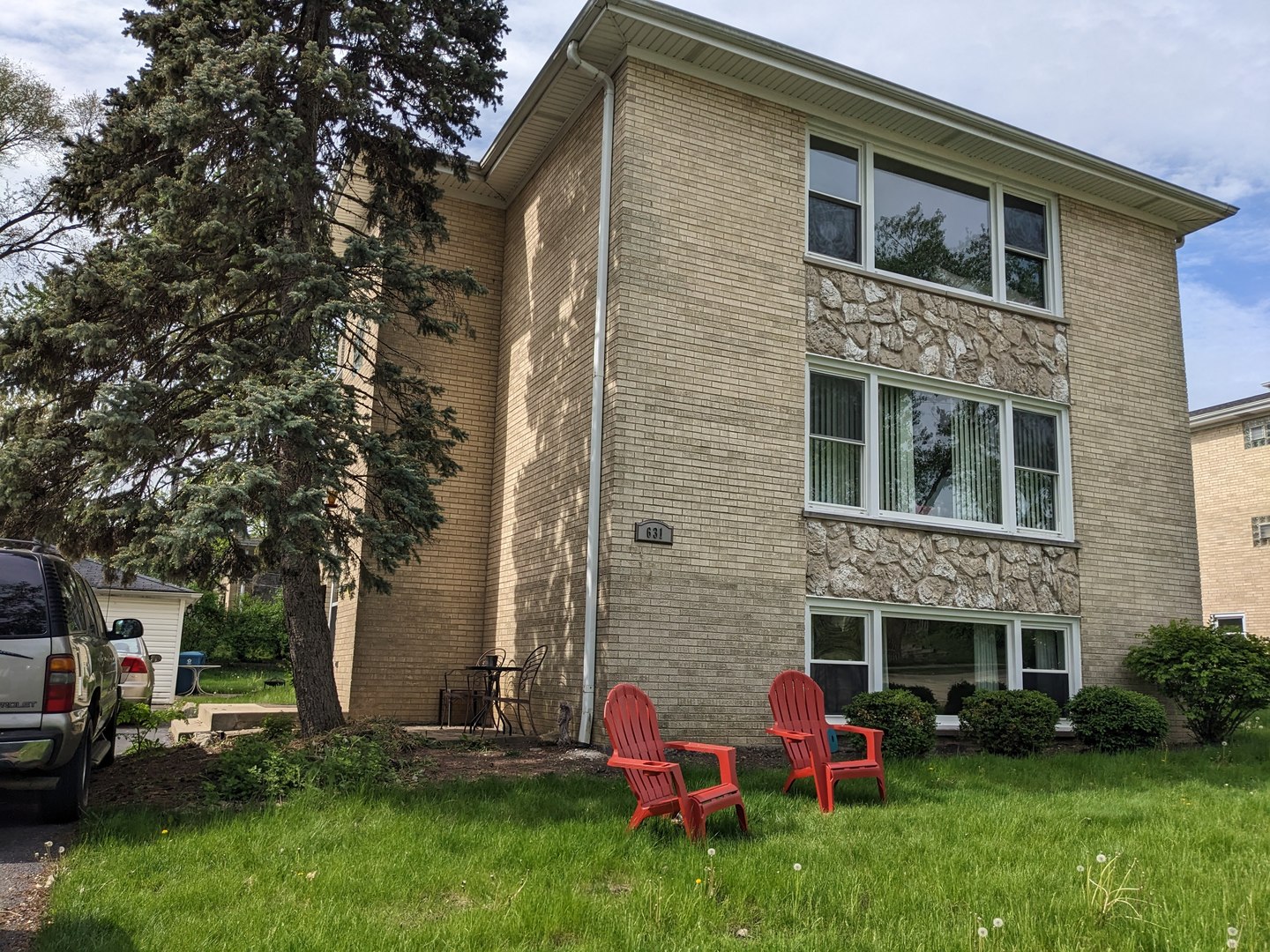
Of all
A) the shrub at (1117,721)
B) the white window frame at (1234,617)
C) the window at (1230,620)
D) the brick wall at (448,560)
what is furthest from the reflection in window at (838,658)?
the window at (1230,620)

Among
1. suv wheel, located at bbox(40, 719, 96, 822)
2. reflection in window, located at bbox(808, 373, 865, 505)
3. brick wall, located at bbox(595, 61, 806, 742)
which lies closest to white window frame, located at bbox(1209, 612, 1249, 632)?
reflection in window, located at bbox(808, 373, 865, 505)

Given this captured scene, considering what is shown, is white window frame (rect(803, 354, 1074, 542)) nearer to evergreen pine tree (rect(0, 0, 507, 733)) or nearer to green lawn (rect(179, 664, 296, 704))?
evergreen pine tree (rect(0, 0, 507, 733))

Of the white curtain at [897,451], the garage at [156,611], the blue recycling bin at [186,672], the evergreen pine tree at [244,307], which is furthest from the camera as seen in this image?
the blue recycling bin at [186,672]

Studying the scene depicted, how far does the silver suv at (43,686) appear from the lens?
6008 millimetres

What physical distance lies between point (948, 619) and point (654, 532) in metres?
4.21

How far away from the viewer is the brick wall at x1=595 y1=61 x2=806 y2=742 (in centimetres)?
1044

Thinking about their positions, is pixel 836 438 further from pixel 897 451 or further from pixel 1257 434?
pixel 1257 434

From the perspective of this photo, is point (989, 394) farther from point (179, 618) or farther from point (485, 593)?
point (179, 618)

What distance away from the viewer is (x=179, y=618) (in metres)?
25.3

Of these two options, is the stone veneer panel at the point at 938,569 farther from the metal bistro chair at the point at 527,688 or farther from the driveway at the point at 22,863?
the driveway at the point at 22,863

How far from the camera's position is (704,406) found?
11.1 meters

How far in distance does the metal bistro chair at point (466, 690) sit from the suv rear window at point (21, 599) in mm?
6551

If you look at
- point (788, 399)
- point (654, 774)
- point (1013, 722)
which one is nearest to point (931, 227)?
point (788, 399)

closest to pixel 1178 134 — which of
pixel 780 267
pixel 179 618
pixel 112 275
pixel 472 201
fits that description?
pixel 780 267
